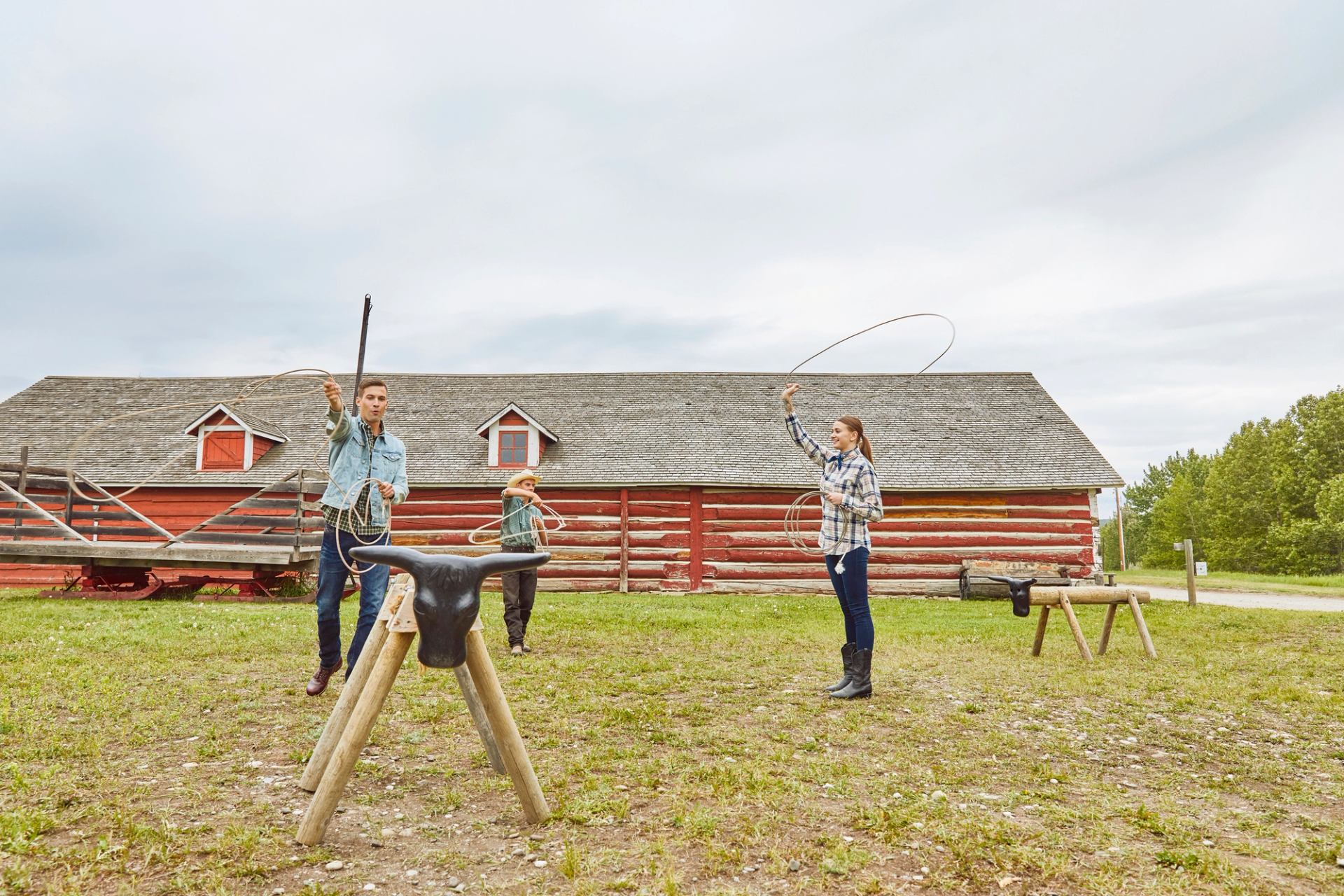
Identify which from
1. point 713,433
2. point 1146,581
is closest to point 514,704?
point 713,433

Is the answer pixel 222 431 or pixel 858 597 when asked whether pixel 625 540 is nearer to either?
pixel 222 431

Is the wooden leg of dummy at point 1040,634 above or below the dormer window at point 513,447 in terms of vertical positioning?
below

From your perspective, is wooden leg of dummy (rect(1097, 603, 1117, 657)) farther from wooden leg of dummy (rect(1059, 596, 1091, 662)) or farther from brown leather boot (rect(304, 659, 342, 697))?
brown leather boot (rect(304, 659, 342, 697))

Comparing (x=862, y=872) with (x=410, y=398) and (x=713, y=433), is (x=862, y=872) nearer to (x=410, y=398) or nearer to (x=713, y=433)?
(x=713, y=433)

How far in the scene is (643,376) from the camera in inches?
953

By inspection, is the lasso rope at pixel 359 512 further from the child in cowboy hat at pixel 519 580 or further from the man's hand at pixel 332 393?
the child in cowboy hat at pixel 519 580

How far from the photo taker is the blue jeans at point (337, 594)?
5625 mm

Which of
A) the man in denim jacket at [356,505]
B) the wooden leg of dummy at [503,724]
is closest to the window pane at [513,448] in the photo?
the man in denim jacket at [356,505]

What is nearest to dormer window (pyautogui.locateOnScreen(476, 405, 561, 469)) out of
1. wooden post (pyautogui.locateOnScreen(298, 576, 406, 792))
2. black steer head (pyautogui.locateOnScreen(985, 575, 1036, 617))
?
black steer head (pyautogui.locateOnScreen(985, 575, 1036, 617))

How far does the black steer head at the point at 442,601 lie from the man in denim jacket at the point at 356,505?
2.43m

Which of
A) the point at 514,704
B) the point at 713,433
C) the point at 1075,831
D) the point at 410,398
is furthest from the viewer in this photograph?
the point at 410,398

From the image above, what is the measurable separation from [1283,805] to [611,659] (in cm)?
544

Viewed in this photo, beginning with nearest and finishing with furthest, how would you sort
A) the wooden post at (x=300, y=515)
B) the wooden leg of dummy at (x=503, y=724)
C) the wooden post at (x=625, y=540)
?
the wooden leg of dummy at (x=503, y=724), the wooden post at (x=300, y=515), the wooden post at (x=625, y=540)

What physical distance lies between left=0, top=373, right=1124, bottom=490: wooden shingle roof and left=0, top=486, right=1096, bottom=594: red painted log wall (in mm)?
588
